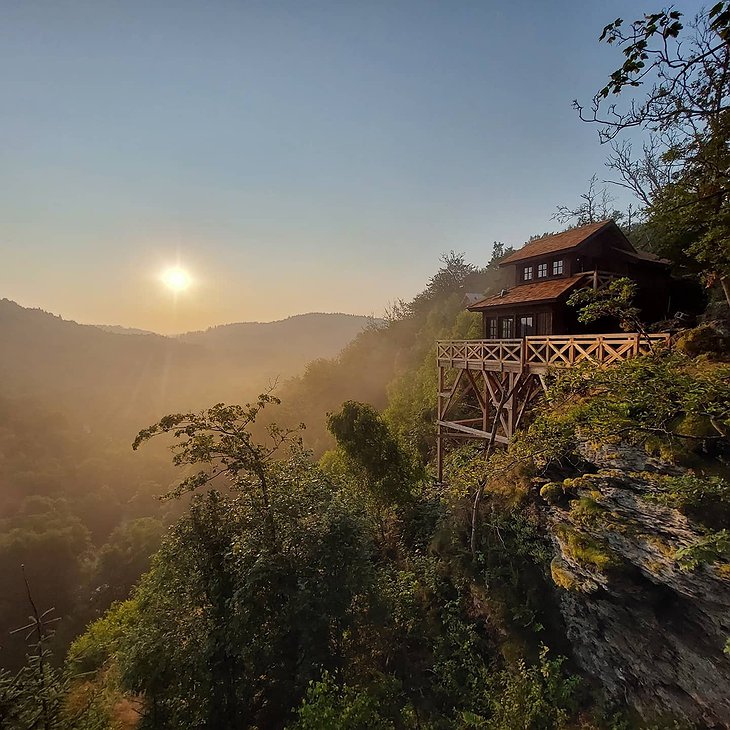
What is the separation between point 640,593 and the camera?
730cm

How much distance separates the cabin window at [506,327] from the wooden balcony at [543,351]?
2.21 meters

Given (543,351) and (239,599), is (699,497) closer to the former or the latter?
(543,351)

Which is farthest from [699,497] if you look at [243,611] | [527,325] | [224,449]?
[224,449]

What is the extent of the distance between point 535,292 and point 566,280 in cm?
127

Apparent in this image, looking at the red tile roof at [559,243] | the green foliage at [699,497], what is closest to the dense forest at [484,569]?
the green foliage at [699,497]

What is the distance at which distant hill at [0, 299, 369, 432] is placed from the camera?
7794 cm

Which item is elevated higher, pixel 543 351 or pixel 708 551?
pixel 543 351

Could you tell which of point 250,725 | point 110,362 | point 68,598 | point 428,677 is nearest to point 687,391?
point 428,677

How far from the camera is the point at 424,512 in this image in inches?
535

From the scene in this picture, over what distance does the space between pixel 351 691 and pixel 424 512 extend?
21.3 feet

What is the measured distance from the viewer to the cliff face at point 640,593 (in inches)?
256

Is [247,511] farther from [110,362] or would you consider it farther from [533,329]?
[110,362]

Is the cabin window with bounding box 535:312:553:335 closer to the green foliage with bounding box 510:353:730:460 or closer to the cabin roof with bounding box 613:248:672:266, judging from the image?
the cabin roof with bounding box 613:248:672:266

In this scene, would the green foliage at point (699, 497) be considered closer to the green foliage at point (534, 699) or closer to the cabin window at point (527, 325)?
the green foliage at point (534, 699)
